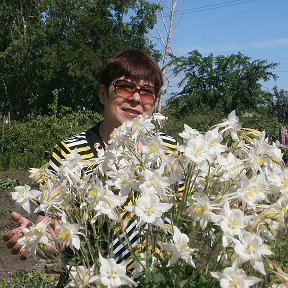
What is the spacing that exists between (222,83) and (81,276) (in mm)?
29355

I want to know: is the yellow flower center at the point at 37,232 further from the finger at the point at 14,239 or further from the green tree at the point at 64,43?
the green tree at the point at 64,43

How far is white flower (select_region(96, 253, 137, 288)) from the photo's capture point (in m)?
1.11

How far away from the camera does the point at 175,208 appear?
128 centimetres

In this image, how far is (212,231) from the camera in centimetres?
127

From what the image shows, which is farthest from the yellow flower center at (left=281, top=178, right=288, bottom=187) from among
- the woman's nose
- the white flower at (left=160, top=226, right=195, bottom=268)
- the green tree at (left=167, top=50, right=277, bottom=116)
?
the green tree at (left=167, top=50, right=277, bottom=116)

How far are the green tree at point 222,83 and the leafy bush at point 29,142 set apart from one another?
47.6ft

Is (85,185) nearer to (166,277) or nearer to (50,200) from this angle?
(50,200)

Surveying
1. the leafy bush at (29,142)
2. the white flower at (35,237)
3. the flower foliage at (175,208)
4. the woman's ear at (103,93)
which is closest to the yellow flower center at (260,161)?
the flower foliage at (175,208)

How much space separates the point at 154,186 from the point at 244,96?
29226 mm

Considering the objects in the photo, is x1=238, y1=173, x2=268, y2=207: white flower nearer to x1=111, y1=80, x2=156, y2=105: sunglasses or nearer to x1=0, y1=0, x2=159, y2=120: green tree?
x1=111, y1=80, x2=156, y2=105: sunglasses

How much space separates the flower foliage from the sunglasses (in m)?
0.98

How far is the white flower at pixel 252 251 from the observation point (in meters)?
1.06

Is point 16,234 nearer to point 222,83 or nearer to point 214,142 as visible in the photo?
point 214,142

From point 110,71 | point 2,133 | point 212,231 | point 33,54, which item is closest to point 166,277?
point 212,231
